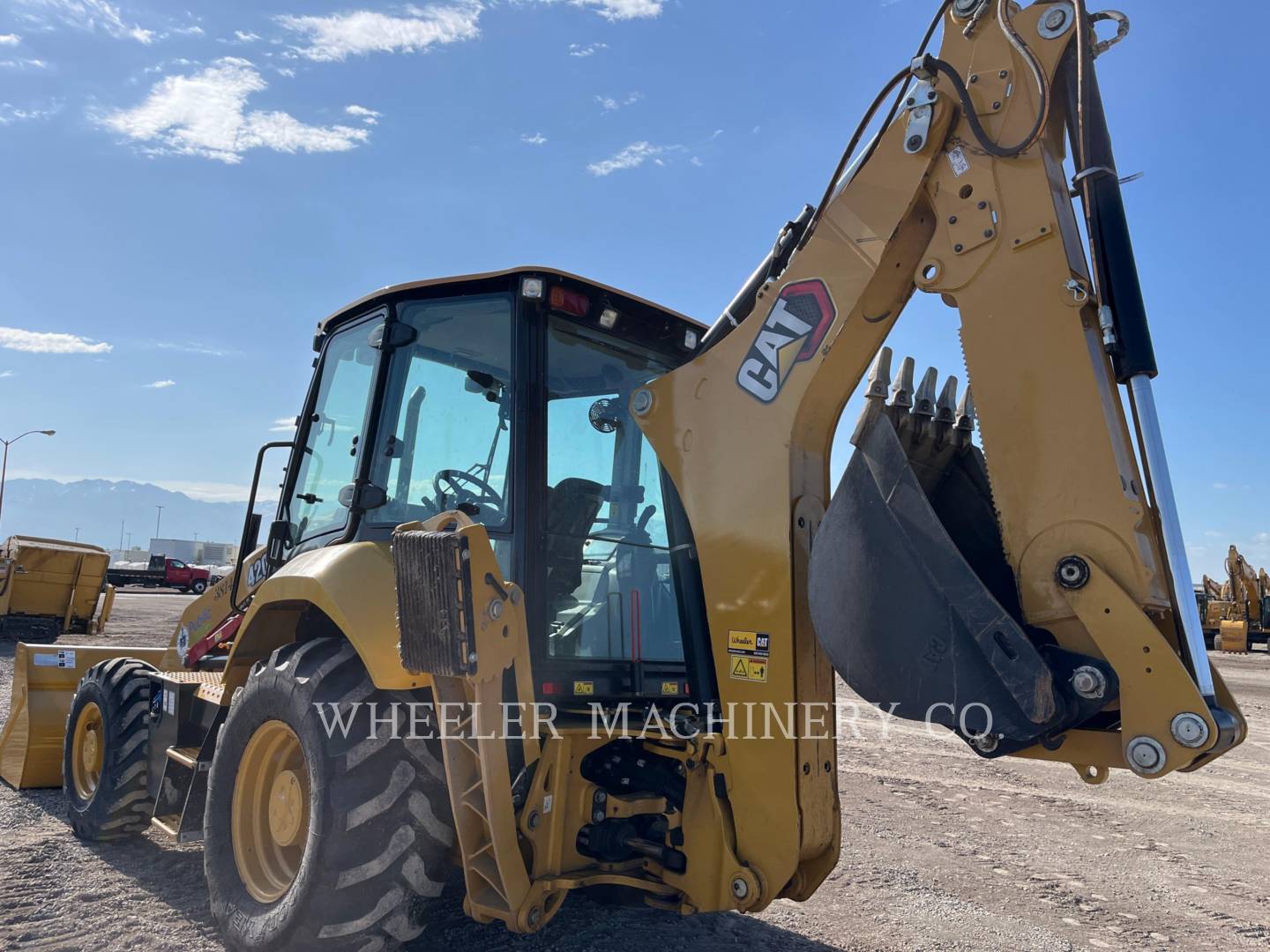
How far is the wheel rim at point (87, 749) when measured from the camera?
5199mm

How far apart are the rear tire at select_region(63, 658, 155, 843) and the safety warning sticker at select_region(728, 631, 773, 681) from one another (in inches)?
135

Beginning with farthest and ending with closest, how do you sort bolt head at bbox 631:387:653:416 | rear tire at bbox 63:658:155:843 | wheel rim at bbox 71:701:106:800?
1. wheel rim at bbox 71:701:106:800
2. rear tire at bbox 63:658:155:843
3. bolt head at bbox 631:387:653:416

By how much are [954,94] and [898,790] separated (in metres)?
5.48

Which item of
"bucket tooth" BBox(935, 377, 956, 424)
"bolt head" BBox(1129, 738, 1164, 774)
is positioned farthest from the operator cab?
"bolt head" BBox(1129, 738, 1164, 774)

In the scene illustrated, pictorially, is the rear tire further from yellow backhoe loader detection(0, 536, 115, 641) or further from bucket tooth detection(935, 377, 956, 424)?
yellow backhoe loader detection(0, 536, 115, 641)

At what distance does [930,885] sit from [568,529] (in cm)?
282

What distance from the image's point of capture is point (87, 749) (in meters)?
5.33

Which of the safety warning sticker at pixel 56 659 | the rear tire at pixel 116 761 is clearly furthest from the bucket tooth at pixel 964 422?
the safety warning sticker at pixel 56 659

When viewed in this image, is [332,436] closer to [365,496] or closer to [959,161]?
[365,496]

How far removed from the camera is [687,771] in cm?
311

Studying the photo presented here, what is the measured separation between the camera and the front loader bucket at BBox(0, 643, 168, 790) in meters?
5.87

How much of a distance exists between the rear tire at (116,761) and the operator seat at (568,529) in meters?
2.78

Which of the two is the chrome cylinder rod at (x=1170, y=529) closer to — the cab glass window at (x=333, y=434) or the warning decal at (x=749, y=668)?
the warning decal at (x=749, y=668)

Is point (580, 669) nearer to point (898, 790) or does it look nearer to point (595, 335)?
point (595, 335)
